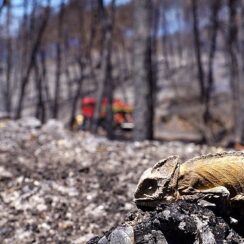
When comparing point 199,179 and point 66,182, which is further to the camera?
point 66,182

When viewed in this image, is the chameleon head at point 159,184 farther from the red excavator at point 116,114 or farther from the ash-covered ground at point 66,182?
the red excavator at point 116,114

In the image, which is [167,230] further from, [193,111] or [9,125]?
[193,111]

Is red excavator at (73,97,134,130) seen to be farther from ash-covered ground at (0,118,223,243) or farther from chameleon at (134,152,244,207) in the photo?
chameleon at (134,152,244,207)

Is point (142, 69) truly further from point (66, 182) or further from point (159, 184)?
point (159, 184)

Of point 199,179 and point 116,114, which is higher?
point 199,179

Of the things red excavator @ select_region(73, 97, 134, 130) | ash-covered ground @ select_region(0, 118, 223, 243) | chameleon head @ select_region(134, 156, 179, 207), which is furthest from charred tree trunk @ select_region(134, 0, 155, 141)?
red excavator @ select_region(73, 97, 134, 130)

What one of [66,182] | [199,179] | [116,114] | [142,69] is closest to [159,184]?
[199,179]

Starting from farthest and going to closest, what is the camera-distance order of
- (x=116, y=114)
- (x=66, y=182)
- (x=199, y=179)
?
(x=116, y=114) → (x=66, y=182) → (x=199, y=179)

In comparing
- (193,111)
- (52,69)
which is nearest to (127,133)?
(193,111)
